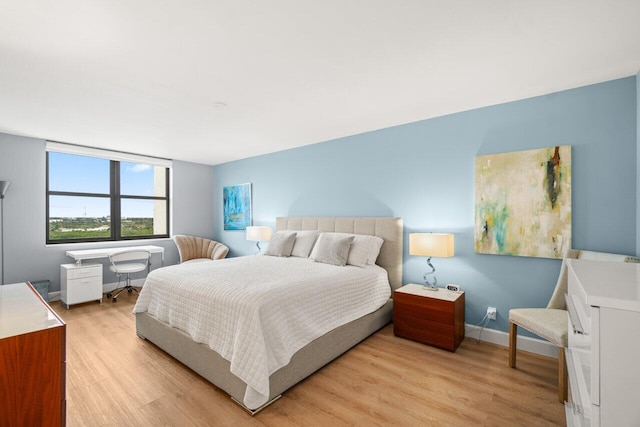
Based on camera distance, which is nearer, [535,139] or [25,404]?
[25,404]

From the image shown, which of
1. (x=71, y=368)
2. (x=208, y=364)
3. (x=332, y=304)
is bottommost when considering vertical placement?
(x=71, y=368)

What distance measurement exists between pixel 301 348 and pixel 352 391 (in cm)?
48

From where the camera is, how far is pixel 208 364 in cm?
215

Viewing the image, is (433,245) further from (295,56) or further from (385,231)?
(295,56)

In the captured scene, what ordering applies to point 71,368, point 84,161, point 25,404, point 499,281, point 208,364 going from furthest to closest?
point 84,161 < point 499,281 < point 71,368 < point 208,364 < point 25,404

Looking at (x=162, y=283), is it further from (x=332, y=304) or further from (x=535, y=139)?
(x=535, y=139)

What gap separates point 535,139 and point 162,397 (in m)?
3.76

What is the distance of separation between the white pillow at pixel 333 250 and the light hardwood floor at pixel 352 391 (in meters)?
0.95

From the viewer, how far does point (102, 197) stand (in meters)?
4.84

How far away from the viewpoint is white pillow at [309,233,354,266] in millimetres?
3307

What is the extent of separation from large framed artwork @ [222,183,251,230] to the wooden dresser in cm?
430

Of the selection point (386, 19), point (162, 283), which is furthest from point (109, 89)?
point (386, 19)

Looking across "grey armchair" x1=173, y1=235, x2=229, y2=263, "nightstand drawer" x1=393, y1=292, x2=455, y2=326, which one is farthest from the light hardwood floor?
"grey armchair" x1=173, y1=235, x2=229, y2=263

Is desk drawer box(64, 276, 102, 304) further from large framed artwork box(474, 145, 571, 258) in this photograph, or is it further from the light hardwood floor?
large framed artwork box(474, 145, 571, 258)
